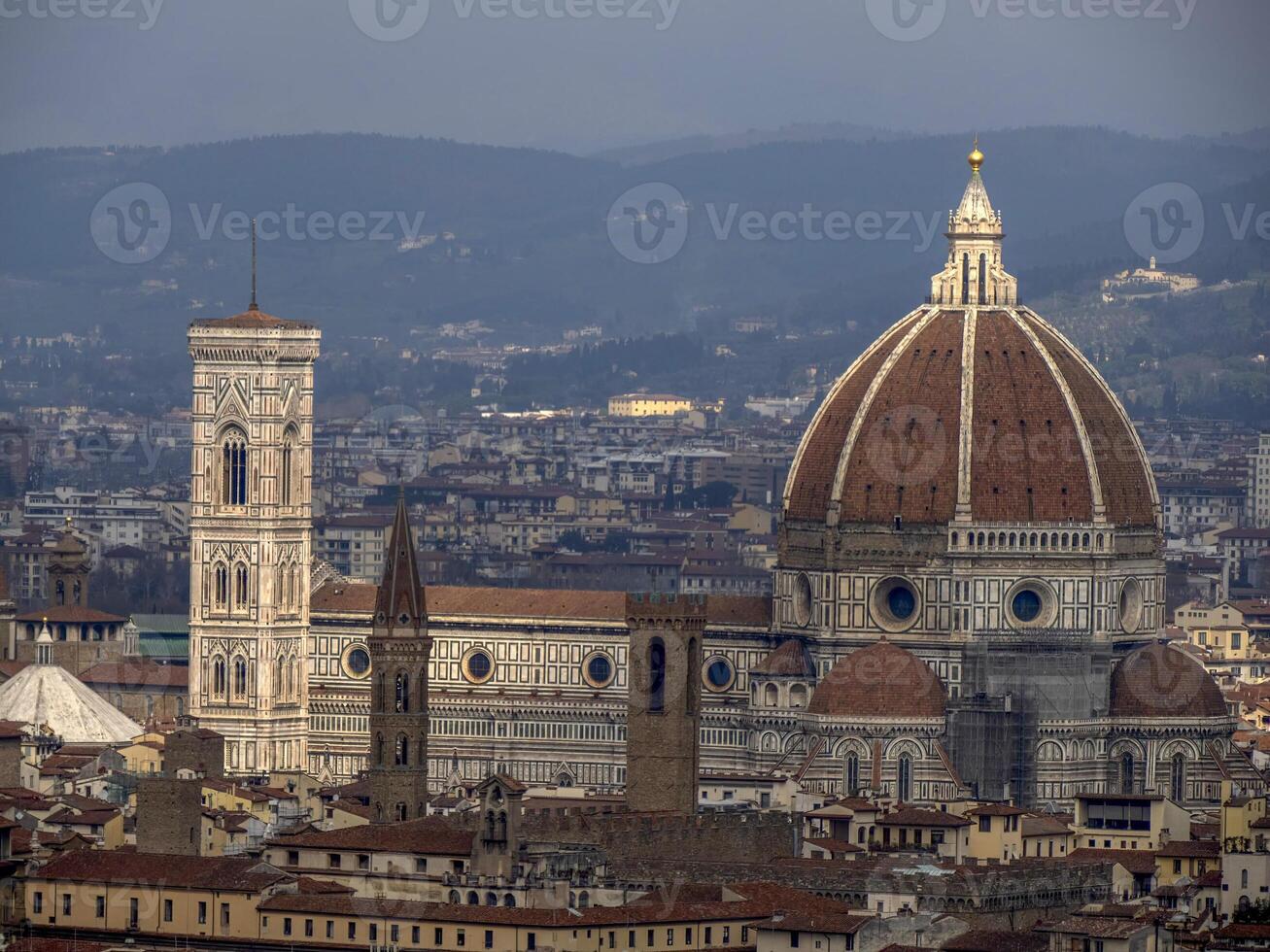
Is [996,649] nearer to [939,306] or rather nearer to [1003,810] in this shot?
[939,306]

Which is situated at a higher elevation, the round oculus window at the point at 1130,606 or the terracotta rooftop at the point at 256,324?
the terracotta rooftop at the point at 256,324

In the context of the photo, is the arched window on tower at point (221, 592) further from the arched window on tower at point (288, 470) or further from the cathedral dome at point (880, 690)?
the cathedral dome at point (880, 690)

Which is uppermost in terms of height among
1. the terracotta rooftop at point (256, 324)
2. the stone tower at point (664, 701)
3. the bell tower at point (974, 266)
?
the bell tower at point (974, 266)

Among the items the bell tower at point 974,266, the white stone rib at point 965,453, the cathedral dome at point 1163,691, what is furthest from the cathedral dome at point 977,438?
the cathedral dome at point 1163,691

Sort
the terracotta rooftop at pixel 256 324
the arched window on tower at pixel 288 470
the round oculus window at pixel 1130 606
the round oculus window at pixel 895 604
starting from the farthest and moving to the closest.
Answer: the arched window on tower at pixel 288 470
the terracotta rooftop at pixel 256 324
the round oculus window at pixel 1130 606
the round oculus window at pixel 895 604

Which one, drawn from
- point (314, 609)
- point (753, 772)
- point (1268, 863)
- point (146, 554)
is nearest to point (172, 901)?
point (1268, 863)

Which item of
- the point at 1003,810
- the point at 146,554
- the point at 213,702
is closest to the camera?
the point at 1003,810

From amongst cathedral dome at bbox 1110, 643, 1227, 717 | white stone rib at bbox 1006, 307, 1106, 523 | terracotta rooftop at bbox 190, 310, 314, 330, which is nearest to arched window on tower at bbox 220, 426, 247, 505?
terracotta rooftop at bbox 190, 310, 314, 330
